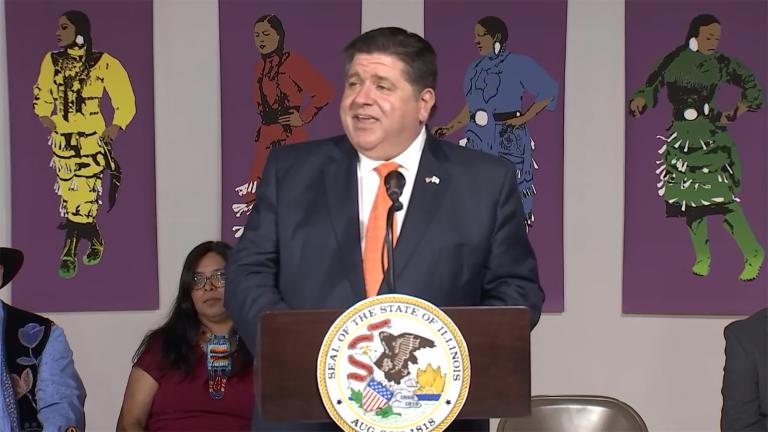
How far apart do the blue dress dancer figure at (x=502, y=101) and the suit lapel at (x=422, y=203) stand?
2.10 m

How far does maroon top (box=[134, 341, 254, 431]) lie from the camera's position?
3.57 m

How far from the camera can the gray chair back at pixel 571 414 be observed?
10.2ft

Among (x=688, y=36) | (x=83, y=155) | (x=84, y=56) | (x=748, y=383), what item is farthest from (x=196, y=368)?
(x=688, y=36)

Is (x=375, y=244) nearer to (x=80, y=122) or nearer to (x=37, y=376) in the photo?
(x=37, y=376)

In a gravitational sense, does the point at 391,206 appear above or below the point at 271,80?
below

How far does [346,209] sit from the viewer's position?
2.13m

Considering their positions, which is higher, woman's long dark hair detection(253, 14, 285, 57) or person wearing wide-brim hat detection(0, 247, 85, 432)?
woman's long dark hair detection(253, 14, 285, 57)

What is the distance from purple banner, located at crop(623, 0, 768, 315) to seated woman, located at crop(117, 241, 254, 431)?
1.71 meters

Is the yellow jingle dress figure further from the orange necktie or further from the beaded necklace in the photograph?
the orange necktie

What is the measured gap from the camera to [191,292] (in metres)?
3.69

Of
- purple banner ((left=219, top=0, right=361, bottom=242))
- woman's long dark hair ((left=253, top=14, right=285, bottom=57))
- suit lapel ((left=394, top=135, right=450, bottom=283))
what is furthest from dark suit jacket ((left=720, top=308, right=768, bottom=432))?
woman's long dark hair ((left=253, top=14, right=285, bottom=57))

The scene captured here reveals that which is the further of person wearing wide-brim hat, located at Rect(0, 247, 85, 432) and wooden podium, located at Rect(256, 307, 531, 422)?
person wearing wide-brim hat, located at Rect(0, 247, 85, 432)

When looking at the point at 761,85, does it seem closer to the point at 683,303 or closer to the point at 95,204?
the point at 683,303

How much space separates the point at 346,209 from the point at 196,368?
5.54 ft
